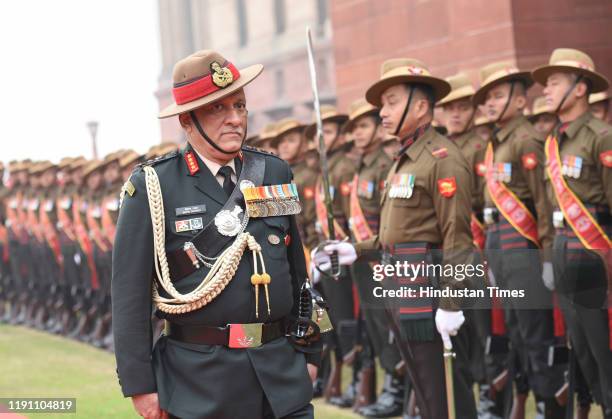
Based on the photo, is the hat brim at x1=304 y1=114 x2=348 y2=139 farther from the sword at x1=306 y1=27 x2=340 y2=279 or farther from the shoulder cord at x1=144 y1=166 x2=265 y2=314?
the shoulder cord at x1=144 y1=166 x2=265 y2=314

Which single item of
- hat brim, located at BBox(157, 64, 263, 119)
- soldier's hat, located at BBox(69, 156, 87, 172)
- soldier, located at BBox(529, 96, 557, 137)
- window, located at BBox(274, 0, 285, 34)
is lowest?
hat brim, located at BBox(157, 64, 263, 119)

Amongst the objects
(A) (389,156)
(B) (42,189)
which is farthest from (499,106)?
(B) (42,189)

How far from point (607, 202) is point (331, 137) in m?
3.60

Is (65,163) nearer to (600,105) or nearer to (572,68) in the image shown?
(600,105)

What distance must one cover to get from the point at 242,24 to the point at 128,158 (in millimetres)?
30232

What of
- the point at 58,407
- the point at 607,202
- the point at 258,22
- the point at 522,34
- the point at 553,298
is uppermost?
the point at 258,22

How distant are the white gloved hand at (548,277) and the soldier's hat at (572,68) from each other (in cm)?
123

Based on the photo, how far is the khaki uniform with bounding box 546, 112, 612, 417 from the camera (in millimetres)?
6770

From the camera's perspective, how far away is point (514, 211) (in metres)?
8.04

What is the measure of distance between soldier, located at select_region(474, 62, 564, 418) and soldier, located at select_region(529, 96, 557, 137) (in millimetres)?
1018

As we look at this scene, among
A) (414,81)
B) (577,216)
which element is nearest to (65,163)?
(414,81)

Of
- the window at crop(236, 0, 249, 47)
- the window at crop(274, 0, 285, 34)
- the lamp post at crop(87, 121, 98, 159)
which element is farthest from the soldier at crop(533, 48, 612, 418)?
the window at crop(236, 0, 249, 47)

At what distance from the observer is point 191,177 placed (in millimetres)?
4660

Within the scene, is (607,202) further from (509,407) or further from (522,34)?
(522,34)
